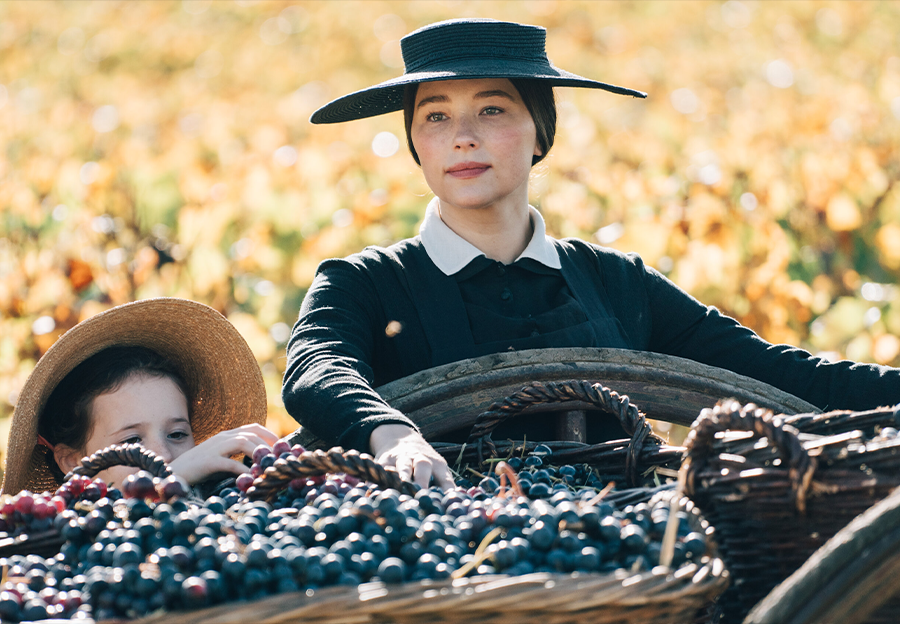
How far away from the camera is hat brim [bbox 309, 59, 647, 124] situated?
1.73 m

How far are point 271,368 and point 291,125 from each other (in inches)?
114

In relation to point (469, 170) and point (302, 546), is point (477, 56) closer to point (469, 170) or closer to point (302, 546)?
point (469, 170)

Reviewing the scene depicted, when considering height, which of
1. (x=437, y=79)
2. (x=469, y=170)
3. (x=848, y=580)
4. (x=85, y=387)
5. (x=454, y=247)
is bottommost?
(x=848, y=580)

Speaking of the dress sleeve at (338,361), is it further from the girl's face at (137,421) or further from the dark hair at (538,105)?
the dark hair at (538,105)

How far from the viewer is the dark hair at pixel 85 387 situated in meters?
1.72

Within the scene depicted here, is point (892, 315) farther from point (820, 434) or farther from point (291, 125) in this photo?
point (291, 125)

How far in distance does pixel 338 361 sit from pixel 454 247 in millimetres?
437

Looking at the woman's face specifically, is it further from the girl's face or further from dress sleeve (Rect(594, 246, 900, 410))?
the girl's face

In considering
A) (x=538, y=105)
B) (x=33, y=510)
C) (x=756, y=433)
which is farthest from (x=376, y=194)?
(x=756, y=433)

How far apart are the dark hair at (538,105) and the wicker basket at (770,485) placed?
94cm

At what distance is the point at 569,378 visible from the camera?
66.9 inches

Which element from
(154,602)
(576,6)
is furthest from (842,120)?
(576,6)

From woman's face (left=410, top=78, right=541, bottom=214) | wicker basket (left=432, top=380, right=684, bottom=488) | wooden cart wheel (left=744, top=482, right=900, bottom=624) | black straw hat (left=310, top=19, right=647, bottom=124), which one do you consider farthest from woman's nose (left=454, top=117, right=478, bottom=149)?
wooden cart wheel (left=744, top=482, right=900, bottom=624)

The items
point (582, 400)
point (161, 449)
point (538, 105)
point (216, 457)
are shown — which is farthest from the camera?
point (538, 105)
